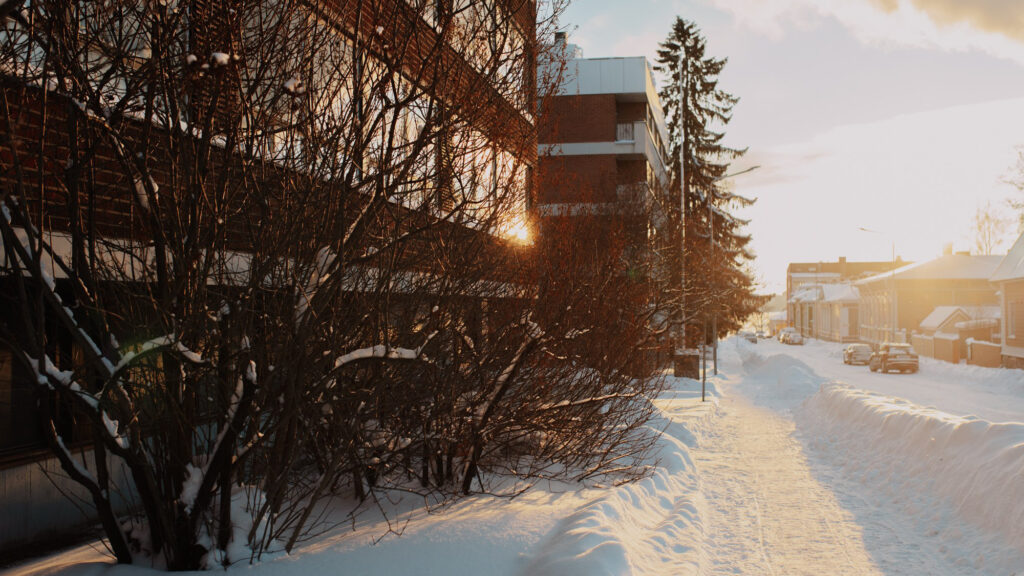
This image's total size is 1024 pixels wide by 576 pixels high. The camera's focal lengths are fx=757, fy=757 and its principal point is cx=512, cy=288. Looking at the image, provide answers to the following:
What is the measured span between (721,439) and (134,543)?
11.5 metres

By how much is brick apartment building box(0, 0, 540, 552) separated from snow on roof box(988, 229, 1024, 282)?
3384cm

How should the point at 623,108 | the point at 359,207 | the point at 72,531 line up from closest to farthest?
1. the point at 359,207
2. the point at 72,531
3. the point at 623,108

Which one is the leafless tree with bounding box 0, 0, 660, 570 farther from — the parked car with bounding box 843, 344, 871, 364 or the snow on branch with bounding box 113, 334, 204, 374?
the parked car with bounding box 843, 344, 871, 364

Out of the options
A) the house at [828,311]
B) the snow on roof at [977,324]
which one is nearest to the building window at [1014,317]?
the snow on roof at [977,324]

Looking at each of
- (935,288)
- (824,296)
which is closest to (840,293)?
(824,296)

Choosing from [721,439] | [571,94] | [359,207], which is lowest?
[721,439]

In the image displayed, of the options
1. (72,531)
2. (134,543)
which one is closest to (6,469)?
(72,531)

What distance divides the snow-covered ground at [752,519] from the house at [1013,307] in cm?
2361

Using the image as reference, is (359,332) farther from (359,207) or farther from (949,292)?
(949,292)

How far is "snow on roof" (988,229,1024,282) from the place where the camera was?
111ft

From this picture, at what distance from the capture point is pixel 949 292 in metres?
55.4

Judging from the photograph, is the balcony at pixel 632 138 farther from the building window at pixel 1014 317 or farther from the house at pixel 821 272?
the house at pixel 821 272

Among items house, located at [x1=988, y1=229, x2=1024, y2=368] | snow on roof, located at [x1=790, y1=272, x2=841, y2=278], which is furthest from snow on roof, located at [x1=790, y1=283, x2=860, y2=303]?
house, located at [x1=988, y1=229, x2=1024, y2=368]

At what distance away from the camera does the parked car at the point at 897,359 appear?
116ft
